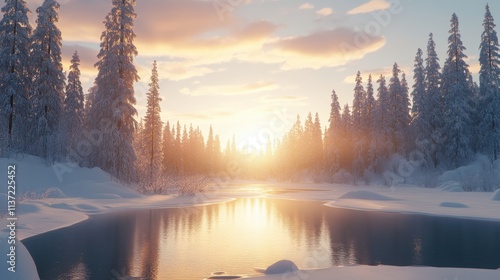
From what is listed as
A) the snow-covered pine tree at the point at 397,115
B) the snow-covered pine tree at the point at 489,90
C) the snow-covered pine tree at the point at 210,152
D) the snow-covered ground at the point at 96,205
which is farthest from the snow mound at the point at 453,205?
the snow-covered pine tree at the point at 210,152

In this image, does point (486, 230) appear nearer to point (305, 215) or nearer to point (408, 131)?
point (305, 215)

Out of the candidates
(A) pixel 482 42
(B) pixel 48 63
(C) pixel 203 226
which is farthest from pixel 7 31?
(A) pixel 482 42

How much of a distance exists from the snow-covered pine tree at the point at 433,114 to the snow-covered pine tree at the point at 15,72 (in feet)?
162

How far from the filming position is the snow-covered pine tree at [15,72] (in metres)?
32.3

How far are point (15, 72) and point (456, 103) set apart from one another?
50510 millimetres

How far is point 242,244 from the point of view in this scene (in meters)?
13.7

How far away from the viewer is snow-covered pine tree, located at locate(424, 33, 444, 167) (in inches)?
2063

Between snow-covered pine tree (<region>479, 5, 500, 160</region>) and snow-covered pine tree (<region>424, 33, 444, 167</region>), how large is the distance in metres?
5.20

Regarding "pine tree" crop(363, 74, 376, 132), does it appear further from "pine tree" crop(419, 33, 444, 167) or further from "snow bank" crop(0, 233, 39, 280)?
"snow bank" crop(0, 233, 39, 280)

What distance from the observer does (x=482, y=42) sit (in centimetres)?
4897

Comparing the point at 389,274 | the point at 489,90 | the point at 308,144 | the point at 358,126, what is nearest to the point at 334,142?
the point at 358,126

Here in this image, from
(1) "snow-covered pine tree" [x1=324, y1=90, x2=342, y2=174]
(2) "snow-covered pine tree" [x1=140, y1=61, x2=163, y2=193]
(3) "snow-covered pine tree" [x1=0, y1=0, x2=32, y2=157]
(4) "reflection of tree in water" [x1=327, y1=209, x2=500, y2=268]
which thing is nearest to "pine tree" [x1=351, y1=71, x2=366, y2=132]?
(1) "snow-covered pine tree" [x1=324, y1=90, x2=342, y2=174]

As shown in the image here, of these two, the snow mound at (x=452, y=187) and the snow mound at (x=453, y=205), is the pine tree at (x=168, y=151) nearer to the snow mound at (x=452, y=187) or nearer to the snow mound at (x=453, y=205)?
the snow mound at (x=452, y=187)

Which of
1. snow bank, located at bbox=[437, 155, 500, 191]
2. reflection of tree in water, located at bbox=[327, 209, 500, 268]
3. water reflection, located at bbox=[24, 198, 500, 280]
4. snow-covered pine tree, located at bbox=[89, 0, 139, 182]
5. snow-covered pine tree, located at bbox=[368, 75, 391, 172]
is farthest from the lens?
snow-covered pine tree, located at bbox=[368, 75, 391, 172]
